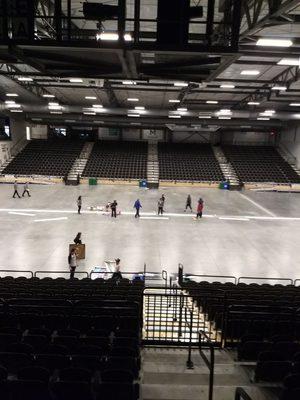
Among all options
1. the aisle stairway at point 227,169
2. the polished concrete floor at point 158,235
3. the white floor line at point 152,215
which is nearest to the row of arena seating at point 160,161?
the aisle stairway at point 227,169

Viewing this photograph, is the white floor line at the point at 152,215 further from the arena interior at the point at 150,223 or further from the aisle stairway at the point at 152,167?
the aisle stairway at the point at 152,167

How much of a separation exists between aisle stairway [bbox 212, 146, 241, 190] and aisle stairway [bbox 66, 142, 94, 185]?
1593 centimetres

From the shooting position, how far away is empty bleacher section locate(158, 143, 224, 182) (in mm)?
37531

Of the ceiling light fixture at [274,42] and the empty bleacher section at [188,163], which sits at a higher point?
the ceiling light fixture at [274,42]

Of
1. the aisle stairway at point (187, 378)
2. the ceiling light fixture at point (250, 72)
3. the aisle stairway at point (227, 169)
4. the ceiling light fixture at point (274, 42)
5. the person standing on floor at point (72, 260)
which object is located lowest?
the aisle stairway at point (227, 169)

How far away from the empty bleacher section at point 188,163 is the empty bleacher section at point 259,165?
8.02 feet

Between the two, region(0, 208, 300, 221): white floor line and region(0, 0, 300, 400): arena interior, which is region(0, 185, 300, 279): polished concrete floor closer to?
region(0, 208, 300, 221): white floor line

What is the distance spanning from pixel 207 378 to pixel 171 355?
3.18 ft

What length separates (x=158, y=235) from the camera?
16859mm

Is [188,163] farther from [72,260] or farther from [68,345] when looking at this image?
[68,345]

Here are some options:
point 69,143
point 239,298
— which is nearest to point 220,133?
point 69,143

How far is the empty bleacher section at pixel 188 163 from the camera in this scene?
37531 mm

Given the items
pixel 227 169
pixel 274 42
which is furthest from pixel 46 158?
pixel 274 42

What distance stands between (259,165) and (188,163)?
8.41m
